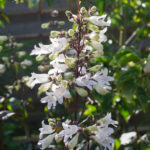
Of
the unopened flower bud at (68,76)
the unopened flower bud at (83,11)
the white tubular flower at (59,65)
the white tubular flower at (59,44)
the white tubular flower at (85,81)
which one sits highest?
the unopened flower bud at (83,11)

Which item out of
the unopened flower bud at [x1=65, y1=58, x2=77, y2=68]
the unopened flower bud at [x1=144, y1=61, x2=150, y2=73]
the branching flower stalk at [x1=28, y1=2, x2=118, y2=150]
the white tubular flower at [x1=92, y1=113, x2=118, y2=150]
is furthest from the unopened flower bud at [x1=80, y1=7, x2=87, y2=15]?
the unopened flower bud at [x1=144, y1=61, x2=150, y2=73]

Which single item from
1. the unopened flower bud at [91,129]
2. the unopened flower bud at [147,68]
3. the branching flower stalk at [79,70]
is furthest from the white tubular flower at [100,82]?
the unopened flower bud at [147,68]

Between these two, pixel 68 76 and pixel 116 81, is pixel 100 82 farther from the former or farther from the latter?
pixel 116 81

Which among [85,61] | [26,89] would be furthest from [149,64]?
[26,89]

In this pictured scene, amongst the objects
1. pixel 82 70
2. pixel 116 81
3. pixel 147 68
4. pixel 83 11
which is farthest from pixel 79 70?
pixel 116 81

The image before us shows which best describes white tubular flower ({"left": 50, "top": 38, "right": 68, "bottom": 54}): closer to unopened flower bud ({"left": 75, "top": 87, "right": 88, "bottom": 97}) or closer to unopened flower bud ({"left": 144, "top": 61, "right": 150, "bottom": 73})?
unopened flower bud ({"left": 75, "top": 87, "right": 88, "bottom": 97})

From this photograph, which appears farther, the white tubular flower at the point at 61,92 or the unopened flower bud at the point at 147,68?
the unopened flower bud at the point at 147,68

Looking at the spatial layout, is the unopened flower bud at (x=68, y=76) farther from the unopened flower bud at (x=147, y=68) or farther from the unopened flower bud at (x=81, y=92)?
the unopened flower bud at (x=147, y=68)

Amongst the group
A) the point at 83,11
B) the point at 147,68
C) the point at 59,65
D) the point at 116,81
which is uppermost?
the point at 83,11

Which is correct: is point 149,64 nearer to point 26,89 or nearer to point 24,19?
point 26,89
